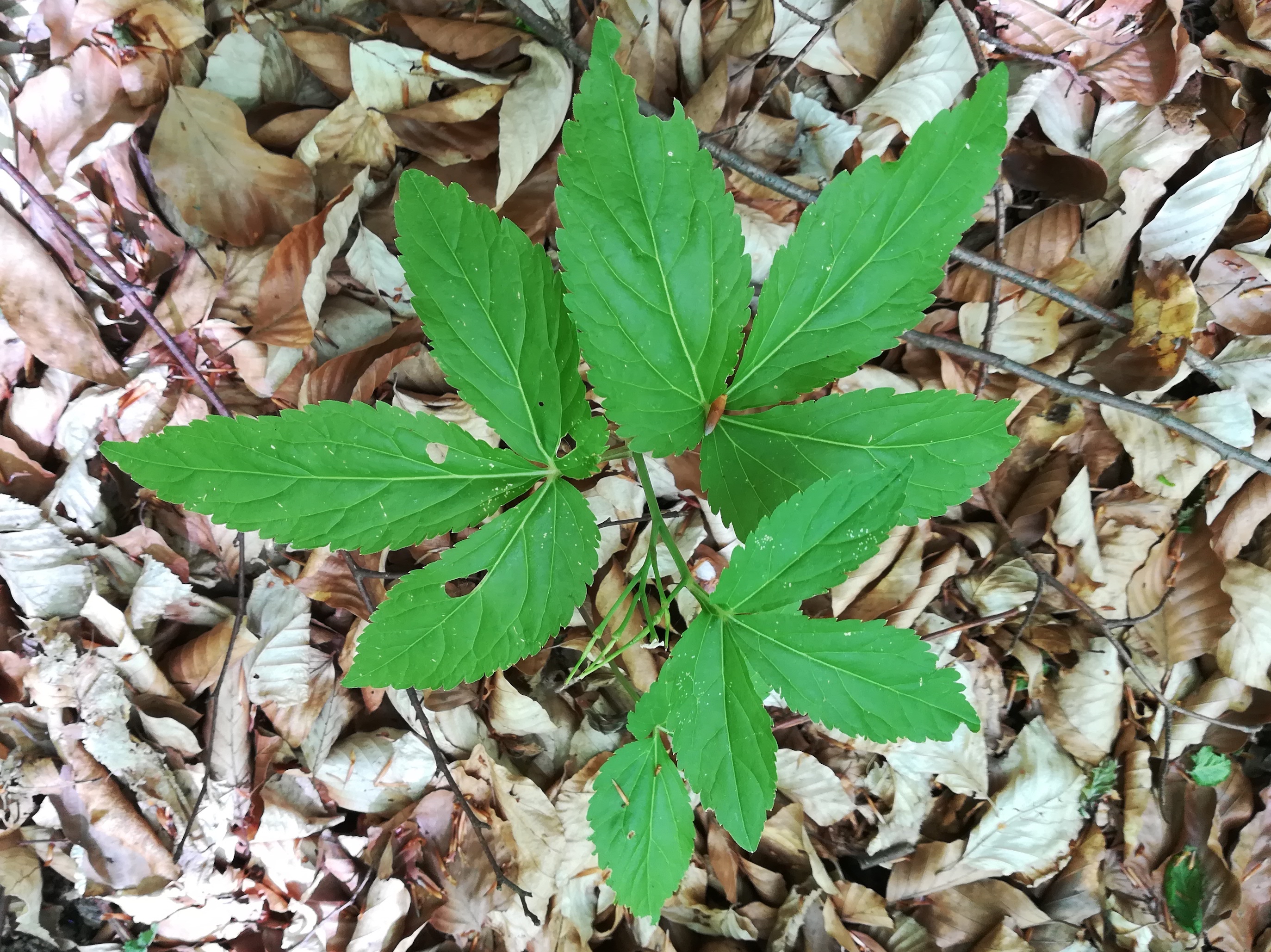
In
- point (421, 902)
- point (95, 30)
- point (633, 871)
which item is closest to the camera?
point (633, 871)

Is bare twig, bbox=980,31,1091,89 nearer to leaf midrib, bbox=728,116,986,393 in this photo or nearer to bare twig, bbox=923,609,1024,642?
leaf midrib, bbox=728,116,986,393

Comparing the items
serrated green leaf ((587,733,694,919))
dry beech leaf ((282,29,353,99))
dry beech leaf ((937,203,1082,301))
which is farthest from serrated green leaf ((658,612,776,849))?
dry beech leaf ((282,29,353,99))

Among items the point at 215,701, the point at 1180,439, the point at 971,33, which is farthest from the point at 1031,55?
the point at 215,701

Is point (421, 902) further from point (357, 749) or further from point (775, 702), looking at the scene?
point (775, 702)

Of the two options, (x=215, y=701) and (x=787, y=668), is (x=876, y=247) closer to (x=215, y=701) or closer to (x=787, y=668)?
(x=787, y=668)

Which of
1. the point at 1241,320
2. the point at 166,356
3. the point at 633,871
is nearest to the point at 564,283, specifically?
the point at 633,871

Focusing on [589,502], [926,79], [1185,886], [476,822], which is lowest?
[1185,886]
